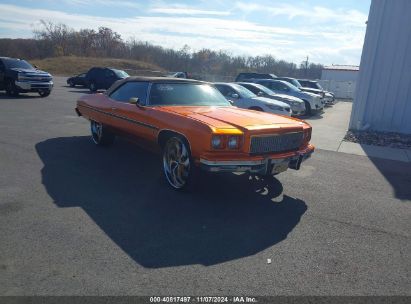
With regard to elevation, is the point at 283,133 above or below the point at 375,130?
above

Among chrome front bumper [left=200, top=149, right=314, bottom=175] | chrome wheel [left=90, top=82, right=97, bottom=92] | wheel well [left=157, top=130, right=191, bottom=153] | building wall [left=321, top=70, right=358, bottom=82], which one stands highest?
building wall [left=321, top=70, right=358, bottom=82]

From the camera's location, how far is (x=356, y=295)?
293cm

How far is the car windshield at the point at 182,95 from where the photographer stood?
592 cm

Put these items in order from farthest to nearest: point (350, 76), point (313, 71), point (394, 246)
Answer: point (313, 71) < point (350, 76) < point (394, 246)

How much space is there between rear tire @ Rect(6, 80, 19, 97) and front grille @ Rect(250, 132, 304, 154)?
15.0 metres

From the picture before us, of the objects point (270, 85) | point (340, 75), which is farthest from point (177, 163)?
point (340, 75)

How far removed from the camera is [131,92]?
6.49 m

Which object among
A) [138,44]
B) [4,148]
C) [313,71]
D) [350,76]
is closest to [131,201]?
[4,148]

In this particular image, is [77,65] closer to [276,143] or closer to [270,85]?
[270,85]

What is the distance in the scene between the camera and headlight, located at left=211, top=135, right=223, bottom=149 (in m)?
4.44

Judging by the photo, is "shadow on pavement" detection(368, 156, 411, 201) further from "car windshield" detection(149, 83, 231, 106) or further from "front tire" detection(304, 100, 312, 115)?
"front tire" detection(304, 100, 312, 115)

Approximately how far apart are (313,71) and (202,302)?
74.1 meters

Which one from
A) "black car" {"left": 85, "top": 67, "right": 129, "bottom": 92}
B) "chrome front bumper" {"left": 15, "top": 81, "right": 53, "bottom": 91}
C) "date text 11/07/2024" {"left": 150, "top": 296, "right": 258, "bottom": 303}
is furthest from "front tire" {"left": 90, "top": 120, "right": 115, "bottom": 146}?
"black car" {"left": 85, "top": 67, "right": 129, "bottom": 92}

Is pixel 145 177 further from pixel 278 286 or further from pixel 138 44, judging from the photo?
pixel 138 44
